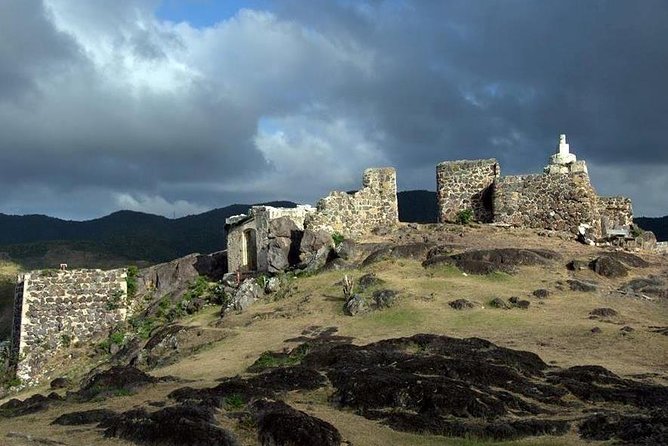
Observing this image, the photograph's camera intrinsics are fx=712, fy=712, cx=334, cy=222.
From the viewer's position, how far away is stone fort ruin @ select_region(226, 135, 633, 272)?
40625mm

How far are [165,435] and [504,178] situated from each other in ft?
106

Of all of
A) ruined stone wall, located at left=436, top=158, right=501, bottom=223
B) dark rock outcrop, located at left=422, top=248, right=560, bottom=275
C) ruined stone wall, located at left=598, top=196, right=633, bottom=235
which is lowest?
dark rock outcrop, located at left=422, top=248, right=560, bottom=275

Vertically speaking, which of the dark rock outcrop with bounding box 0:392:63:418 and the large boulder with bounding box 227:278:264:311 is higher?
the large boulder with bounding box 227:278:264:311

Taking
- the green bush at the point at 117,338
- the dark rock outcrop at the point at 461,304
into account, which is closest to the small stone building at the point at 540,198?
the dark rock outcrop at the point at 461,304

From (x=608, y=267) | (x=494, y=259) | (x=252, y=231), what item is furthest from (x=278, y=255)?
(x=608, y=267)

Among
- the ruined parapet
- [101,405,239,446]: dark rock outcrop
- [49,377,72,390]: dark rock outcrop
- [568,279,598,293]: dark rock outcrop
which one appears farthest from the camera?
the ruined parapet

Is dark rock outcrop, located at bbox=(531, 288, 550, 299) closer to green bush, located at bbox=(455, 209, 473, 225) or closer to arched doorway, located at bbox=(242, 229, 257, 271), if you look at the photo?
green bush, located at bbox=(455, 209, 473, 225)

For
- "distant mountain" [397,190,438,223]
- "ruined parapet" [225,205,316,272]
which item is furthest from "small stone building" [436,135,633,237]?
"distant mountain" [397,190,438,223]

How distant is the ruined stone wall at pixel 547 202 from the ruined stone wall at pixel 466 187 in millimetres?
1347

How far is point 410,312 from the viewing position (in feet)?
91.4

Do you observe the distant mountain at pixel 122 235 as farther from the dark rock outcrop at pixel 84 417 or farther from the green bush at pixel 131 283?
the dark rock outcrop at pixel 84 417

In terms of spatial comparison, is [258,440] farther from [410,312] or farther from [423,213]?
[423,213]

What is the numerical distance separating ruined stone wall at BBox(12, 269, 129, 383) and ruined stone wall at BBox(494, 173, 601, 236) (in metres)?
23.1

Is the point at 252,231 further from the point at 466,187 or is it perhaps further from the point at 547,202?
the point at 547,202
